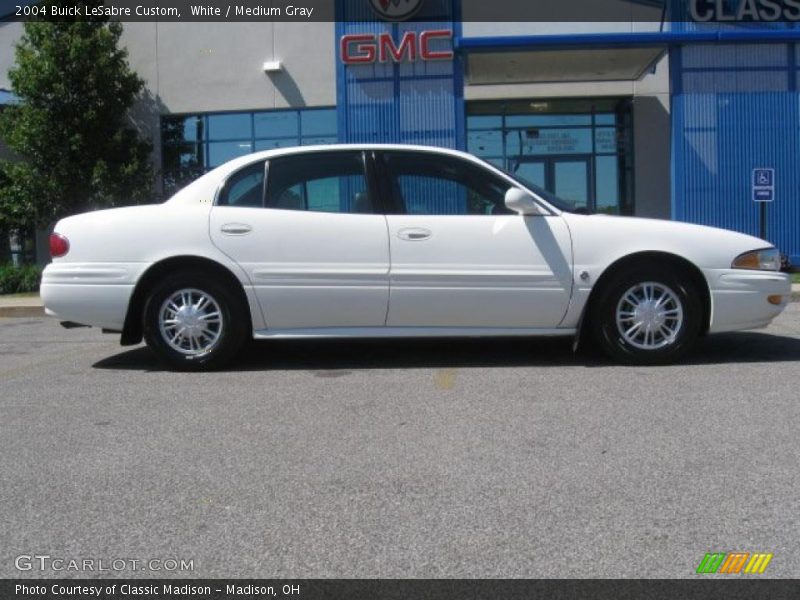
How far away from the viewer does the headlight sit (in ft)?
21.9

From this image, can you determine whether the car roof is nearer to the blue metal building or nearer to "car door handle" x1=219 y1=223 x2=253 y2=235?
"car door handle" x1=219 y1=223 x2=253 y2=235

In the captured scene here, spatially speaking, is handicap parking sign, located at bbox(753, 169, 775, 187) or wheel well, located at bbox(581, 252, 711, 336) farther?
handicap parking sign, located at bbox(753, 169, 775, 187)

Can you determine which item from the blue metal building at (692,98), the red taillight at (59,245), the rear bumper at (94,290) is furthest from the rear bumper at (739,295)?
the blue metal building at (692,98)

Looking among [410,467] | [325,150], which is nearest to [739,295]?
[325,150]

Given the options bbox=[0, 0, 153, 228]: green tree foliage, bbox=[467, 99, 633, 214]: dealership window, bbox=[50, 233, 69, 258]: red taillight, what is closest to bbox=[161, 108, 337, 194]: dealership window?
bbox=[0, 0, 153, 228]: green tree foliage

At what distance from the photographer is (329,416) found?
5422 mm

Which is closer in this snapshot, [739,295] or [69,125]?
[739,295]

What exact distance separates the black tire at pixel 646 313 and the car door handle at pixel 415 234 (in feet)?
4.28

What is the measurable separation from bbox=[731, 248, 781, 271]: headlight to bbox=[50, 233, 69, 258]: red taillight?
4.84 metres

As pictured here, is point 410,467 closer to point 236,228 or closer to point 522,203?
point 522,203

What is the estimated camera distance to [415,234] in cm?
666

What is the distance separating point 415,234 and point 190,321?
175cm

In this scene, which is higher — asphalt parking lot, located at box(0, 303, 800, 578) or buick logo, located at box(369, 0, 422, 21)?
buick logo, located at box(369, 0, 422, 21)
